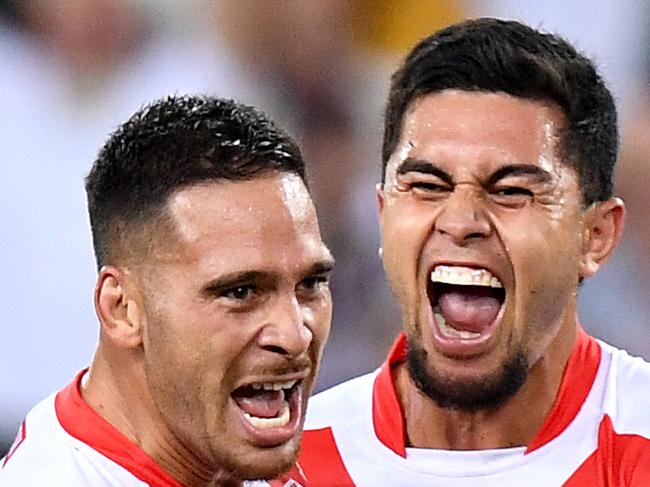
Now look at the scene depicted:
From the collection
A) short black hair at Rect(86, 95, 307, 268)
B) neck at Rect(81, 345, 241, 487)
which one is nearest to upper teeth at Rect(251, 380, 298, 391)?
neck at Rect(81, 345, 241, 487)

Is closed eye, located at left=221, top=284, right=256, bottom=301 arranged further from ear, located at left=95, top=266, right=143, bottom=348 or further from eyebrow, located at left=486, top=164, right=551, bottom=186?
eyebrow, located at left=486, top=164, right=551, bottom=186

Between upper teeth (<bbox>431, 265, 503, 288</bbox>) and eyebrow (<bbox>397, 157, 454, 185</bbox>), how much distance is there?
5.3 inches

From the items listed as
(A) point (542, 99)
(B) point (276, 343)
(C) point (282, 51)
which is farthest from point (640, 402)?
(C) point (282, 51)

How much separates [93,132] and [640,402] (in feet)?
5.11

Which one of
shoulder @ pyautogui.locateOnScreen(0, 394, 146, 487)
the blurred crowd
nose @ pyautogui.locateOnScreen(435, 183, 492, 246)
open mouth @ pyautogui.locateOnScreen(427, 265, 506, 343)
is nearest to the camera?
shoulder @ pyautogui.locateOnScreen(0, 394, 146, 487)

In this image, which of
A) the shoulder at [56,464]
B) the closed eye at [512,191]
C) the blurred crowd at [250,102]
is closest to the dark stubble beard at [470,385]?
the closed eye at [512,191]

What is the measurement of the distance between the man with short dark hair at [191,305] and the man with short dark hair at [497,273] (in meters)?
0.30

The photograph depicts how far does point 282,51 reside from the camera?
3.27 metres

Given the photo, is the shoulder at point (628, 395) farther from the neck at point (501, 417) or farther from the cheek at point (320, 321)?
the cheek at point (320, 321)

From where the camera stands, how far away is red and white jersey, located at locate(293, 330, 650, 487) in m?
2.00

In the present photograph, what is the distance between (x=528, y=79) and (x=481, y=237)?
0.24 metres

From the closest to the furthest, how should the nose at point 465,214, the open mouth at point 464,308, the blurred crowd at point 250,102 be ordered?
1. the nose at point 465,214
2. the open mouth at point 464,308
3. the blurred crowd at point 250,102

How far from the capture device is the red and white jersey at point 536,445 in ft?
6.57

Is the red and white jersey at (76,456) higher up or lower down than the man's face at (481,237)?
lower down
